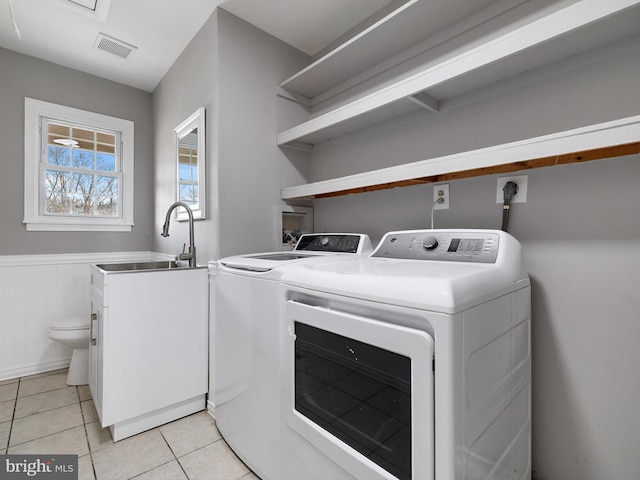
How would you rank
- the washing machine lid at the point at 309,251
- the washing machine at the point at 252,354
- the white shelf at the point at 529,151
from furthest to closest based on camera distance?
1. the washing machine lid at the point at 309,251
2. the washing machine at the point at 252,354
3. the white shelf at the point at 529,151

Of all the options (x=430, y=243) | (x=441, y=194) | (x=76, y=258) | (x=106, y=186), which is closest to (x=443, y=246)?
(x=430, y=243)

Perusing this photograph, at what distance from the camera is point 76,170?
281cm

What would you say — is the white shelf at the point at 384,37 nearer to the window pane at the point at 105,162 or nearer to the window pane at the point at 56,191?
the window pane at the point at 105,162

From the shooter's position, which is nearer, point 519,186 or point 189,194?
point 519,186

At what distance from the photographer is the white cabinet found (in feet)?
5.38

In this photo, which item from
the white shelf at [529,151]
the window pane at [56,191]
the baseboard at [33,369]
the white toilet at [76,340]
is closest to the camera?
the white shelf at [529,151]

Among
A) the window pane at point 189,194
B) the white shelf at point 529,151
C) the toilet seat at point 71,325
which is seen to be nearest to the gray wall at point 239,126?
the window pane at point 189,194

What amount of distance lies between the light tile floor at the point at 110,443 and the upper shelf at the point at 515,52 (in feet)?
6.19

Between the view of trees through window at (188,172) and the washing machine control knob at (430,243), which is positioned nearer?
the washing machine control knob at (430,243)

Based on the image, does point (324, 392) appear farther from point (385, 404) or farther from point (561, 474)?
point (561, 474)

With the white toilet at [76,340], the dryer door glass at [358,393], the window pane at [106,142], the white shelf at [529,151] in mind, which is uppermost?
the window pane at [106,142]

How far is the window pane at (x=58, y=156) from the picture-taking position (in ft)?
8.83

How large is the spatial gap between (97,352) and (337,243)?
5.04ft

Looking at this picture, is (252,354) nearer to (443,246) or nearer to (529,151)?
(443,246)
